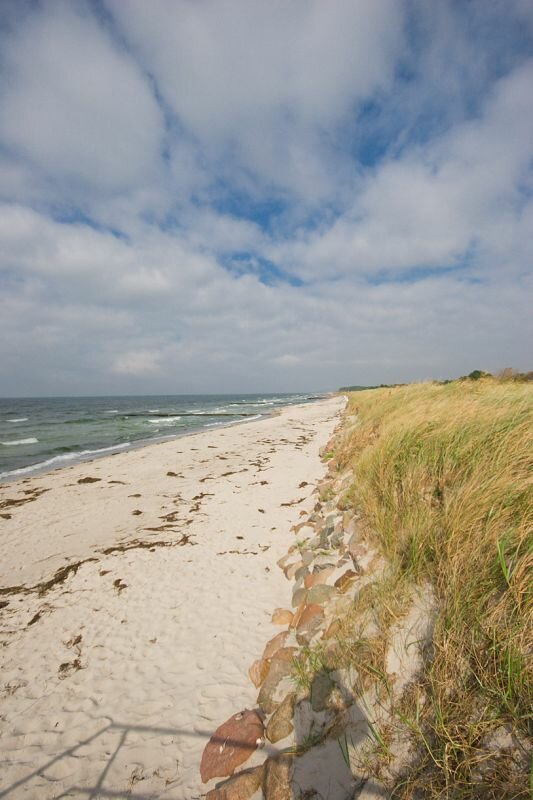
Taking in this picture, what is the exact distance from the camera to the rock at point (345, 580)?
11.4 ft

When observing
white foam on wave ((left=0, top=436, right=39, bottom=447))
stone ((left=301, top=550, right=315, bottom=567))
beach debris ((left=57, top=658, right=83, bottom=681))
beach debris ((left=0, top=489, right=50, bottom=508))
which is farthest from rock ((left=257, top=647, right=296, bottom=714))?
white foam on wave ((left=0, top=436, right=39, bottom=447))

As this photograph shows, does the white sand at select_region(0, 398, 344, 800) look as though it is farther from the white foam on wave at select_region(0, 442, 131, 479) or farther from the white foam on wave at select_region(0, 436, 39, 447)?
the white foam on wave at select_region(0, 436, 39, 447)

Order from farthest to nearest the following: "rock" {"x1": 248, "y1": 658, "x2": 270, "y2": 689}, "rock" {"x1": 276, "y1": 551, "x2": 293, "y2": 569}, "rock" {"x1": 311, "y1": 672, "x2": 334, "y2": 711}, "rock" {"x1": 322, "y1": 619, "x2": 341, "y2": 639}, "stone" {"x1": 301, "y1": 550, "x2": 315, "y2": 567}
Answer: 1. "rock" {"x1": 276, "y1": 551, "x2": 293, "y2": 569}
2. "stone" {"x1": 301, "y1": 550, "x2": 315, "y2": 567}
3. "rock" {"x1": 248, "y1": 658, "x2": 270, "y2": 689}
4. "rock" {"x1": 322, "y1": 619, "x2": 341, "y2": 639}
5. "rock" {"x1": 311, "y1": 672, "x2": 334, "y2": 711}

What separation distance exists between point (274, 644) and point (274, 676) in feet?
1.45

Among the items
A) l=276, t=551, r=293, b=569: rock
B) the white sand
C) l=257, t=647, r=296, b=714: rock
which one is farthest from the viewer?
l=276, t=551, r=293, b=569: rock

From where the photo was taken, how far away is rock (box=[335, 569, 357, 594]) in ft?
11.4

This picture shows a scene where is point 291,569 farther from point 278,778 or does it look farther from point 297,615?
point 278,778

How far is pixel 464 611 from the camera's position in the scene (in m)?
2.20

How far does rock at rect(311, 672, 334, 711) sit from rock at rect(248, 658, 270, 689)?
71 cm

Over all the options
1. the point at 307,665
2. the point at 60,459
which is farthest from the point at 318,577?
the point at 60,459

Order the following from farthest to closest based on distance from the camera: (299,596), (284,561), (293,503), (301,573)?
1. (293,503)
2. (284,561)
3. (301,573)
4. (299,596)

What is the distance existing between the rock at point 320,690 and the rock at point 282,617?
1.17 m

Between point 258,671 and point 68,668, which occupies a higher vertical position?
point 258,671

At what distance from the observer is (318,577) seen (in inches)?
156
